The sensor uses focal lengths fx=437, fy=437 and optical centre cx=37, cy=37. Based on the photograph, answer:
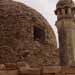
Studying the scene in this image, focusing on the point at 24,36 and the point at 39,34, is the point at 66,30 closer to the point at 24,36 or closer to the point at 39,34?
the point at 24,36

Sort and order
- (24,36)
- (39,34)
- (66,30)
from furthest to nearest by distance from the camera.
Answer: (39,34), (24,36), (66,30)

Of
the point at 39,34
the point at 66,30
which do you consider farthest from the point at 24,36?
the point at 66,30

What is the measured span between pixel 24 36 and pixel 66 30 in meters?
3.40

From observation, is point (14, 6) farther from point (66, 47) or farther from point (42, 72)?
point (42, 72)

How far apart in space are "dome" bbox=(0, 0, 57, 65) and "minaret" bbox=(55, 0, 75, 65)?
280cm

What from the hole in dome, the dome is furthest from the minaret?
the hole in dome

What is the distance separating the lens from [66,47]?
10570 millimetres

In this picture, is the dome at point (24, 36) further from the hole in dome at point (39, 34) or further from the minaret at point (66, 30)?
the minaret at point (66, 30)

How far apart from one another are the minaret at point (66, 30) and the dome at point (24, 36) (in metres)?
2.80

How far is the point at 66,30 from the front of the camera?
10742 mm

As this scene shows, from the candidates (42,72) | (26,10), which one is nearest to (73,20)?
(42,72)

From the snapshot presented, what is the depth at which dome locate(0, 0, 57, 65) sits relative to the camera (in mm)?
13438

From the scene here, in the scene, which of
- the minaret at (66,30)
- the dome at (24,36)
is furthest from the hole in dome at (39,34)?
the minaret at (66,30)

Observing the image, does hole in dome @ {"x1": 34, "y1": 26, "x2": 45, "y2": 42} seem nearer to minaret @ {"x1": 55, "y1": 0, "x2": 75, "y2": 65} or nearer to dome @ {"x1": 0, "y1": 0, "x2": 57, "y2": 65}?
dome @ {"x1": 0, "y1": 0, "x2": 57, "y2": 65}
